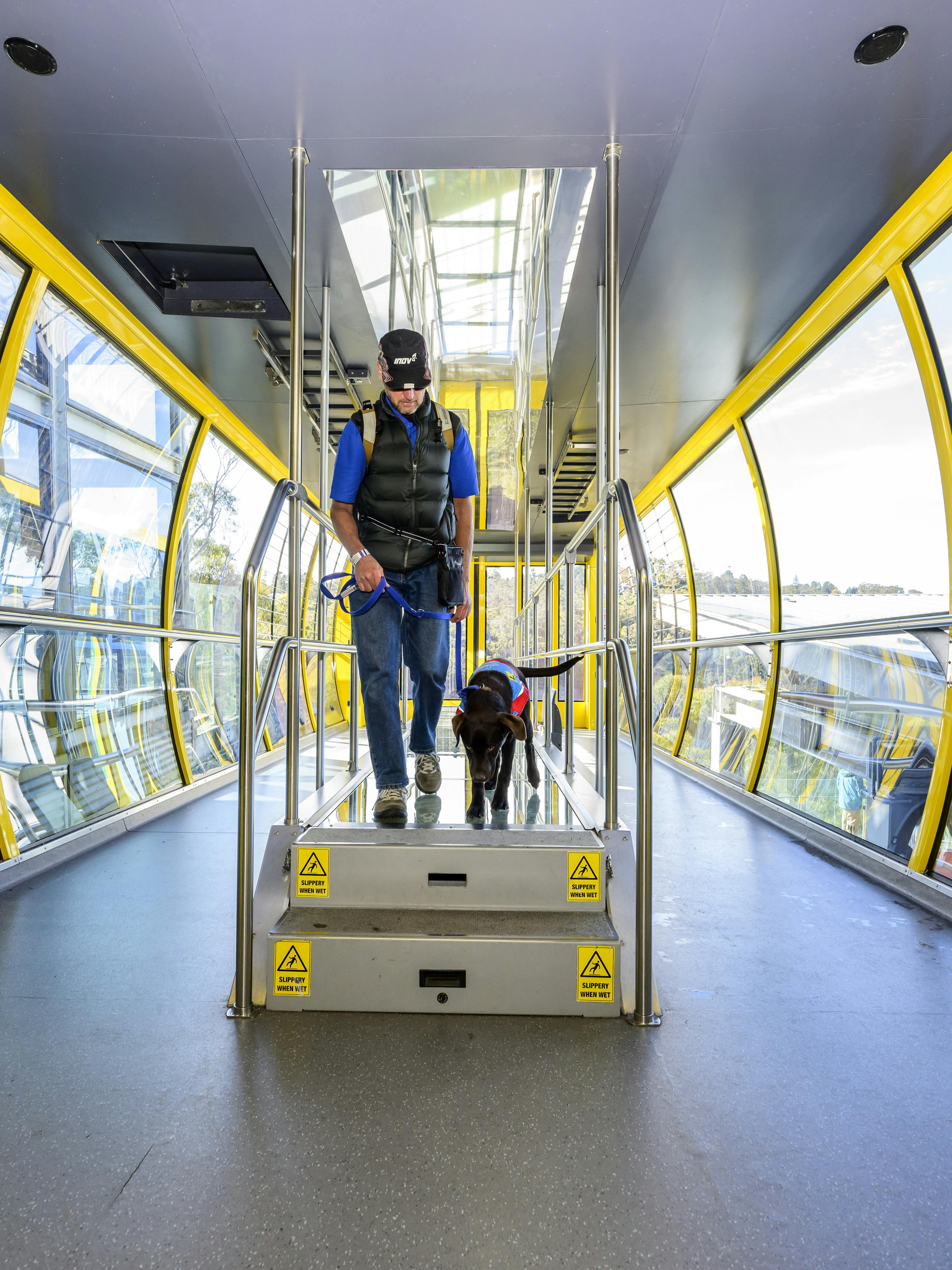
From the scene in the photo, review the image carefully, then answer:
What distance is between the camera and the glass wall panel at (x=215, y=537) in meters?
5.71

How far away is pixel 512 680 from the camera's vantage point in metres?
2.65

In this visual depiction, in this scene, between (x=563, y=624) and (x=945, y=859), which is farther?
(x=563, y=624)

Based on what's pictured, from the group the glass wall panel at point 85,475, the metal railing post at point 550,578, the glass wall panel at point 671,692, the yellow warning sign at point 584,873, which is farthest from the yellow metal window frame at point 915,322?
the glass wall panel at point 85,475

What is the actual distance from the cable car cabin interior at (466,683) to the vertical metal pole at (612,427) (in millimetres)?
17

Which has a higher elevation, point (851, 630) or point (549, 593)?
point (549, 593)

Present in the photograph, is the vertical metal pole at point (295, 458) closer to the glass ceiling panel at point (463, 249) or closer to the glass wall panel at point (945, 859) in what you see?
the glass ceiling panel at point (463, 249)

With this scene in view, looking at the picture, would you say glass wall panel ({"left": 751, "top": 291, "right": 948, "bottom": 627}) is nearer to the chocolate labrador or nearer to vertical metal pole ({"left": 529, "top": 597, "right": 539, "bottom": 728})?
vertical metal pole ({"left": 529, "top": 597, "right": 539, "bottom": 728})

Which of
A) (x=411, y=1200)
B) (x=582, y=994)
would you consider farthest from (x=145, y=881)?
(x=411, y=1200)

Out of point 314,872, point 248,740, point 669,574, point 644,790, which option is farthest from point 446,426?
point 669,574

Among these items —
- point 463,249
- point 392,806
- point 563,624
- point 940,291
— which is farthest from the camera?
point 463,249

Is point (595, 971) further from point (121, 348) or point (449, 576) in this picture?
point (121, 348)

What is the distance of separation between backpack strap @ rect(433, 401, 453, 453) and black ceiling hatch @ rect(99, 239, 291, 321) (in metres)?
1.63

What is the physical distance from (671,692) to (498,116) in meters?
6.61

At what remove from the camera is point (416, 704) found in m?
2.68
